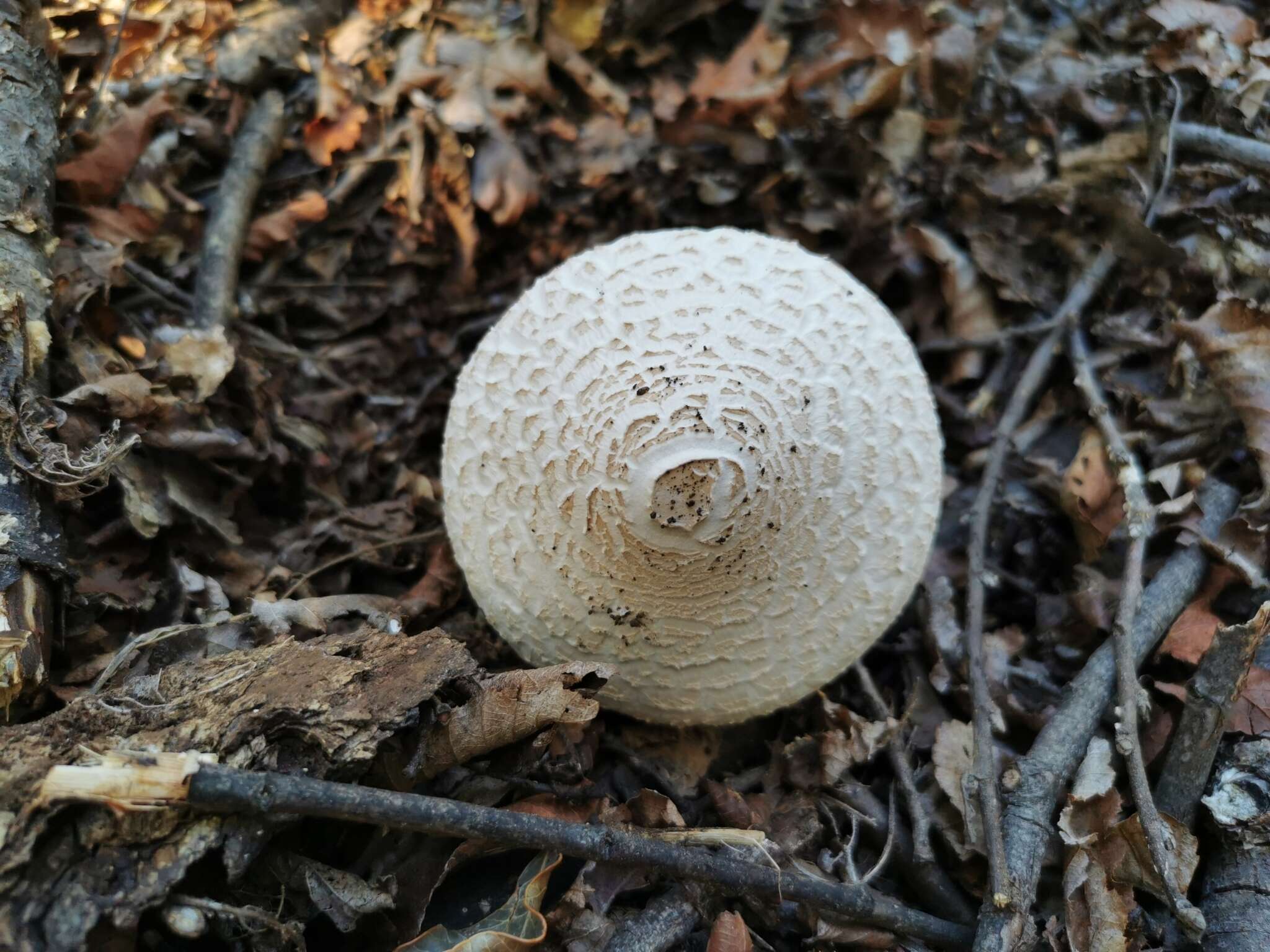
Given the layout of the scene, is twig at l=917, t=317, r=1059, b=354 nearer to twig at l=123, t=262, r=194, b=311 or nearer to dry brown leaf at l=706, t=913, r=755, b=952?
dry brown leaf at l=706, t=913, r=755, b=952

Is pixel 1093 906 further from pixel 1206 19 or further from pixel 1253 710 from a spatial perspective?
pixel 1206 19

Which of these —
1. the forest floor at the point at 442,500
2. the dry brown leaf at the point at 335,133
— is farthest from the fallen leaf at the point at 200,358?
the dry brown leaf at the point at 335,133

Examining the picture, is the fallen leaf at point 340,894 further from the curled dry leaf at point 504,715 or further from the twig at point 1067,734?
the twig at point 1067,734

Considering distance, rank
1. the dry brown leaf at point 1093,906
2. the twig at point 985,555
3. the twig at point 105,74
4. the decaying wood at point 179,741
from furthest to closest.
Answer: the twig at point 105,74, the twig at point 985,555, the dry brown leaf at point 1093,906, the decaying wood at point 179,741

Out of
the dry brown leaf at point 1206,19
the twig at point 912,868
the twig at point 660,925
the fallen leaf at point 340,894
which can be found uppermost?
the dry brown leaf at point 1206,19

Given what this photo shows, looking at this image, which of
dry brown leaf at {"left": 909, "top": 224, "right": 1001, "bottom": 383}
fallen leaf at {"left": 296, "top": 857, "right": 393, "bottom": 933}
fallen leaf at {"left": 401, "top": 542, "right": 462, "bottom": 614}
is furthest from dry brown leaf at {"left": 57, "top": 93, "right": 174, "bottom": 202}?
dry brown leaf at {"left": 909, "top": 224, "right": 1001, "bottom": 383}

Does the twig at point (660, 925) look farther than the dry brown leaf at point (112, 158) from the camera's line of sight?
No
